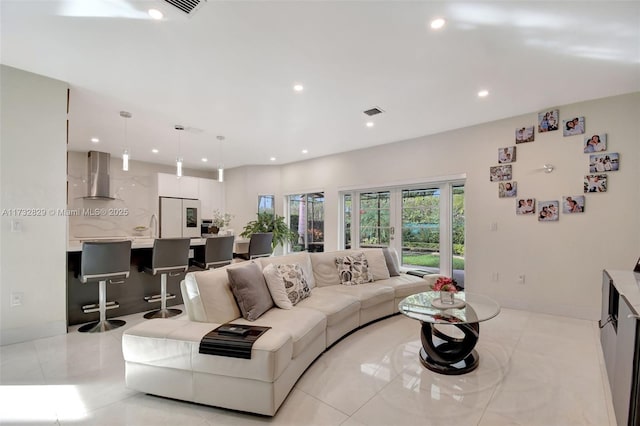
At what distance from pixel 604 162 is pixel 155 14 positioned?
4.95 meters

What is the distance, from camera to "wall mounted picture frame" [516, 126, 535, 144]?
3.93 m

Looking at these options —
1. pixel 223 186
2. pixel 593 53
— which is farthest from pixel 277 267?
pixel 223 186

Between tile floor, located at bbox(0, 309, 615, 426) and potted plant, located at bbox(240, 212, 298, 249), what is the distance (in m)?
3.87

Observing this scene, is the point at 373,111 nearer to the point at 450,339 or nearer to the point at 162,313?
the point at 450,339

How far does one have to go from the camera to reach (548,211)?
12.5 feet

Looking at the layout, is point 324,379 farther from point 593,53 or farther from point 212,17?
point 593,53

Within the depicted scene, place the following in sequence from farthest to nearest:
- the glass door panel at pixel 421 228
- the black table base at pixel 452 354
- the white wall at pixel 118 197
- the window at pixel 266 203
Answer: the window at pixel 266 203 → the white wall at pixel 118 197 → the glass door panel at pixel 421 228 → the black table base at pixel 452 354

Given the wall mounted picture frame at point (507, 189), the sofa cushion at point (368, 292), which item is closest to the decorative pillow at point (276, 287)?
the sofa cushion at point (368, 292)

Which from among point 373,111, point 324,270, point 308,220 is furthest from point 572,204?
point 308,220

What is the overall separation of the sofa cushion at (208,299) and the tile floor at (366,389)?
0.60m

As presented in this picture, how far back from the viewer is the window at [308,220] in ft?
22.1

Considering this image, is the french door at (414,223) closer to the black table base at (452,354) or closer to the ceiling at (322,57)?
the ceiling at (322,57)

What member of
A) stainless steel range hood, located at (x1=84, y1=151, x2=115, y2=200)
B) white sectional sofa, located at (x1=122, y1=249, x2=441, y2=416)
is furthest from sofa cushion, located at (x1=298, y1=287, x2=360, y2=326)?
stainless steel range hood, located at (x1=84, y1=151, x2=115, y2=200)

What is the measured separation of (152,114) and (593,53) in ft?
16.7
